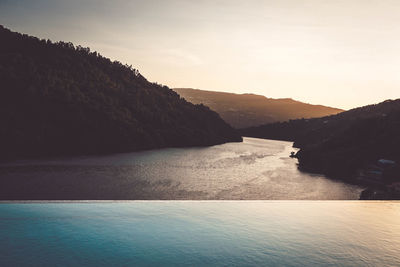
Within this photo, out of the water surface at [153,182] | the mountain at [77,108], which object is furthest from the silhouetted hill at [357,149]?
the mountain at [77,108]

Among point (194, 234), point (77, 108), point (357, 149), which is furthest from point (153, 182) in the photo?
point (77, 108)

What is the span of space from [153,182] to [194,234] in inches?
387

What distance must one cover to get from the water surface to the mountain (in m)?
3.30

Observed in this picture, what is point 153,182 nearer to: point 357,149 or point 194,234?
point 194,234

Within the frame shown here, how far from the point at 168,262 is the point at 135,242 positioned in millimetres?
556

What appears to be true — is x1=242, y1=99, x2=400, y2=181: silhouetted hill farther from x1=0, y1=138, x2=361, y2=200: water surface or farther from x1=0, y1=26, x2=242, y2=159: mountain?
x1=0, y1=26, x2=242, y2=159: mountain

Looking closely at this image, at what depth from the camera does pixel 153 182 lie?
12750mm

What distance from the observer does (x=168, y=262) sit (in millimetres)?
2521

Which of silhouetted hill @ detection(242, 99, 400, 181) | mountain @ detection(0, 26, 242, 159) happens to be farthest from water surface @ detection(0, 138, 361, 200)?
mountain @ detection(0, 26, 242, 159)

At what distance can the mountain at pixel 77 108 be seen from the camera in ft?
66.9

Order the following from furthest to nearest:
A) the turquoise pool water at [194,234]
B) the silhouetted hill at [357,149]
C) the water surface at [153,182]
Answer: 1. the silhouetted hill at [357,149]
2. the water surface at [153,182]
3. the turquoise pool water at [194,234]

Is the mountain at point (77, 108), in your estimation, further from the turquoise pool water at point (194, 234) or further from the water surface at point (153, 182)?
the turquoise pool water at point (194, 234)

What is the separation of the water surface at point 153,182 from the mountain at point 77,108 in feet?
10.8

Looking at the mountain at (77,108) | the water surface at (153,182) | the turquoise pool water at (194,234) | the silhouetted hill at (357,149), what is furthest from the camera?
the mountain at (77,108)
